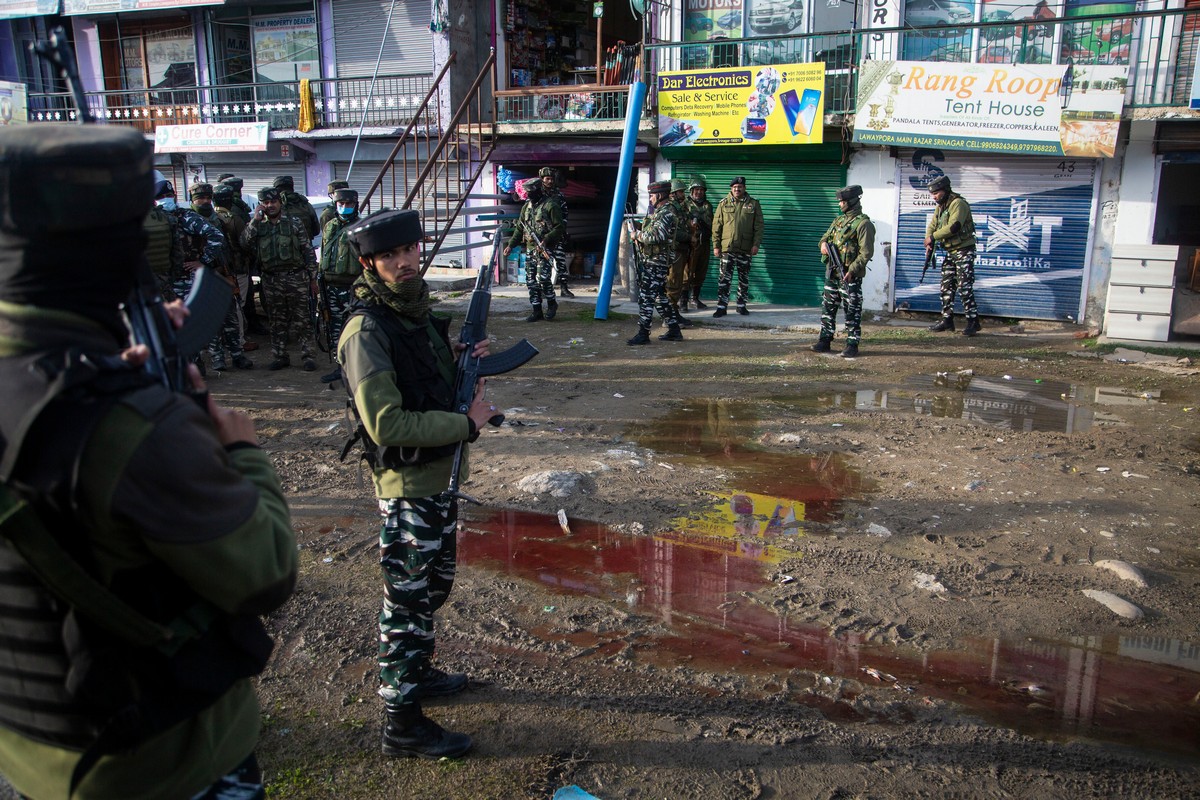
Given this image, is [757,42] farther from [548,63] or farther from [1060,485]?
[1060,485]

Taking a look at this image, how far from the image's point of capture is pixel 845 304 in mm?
10164

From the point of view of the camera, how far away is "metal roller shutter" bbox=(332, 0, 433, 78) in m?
17.0

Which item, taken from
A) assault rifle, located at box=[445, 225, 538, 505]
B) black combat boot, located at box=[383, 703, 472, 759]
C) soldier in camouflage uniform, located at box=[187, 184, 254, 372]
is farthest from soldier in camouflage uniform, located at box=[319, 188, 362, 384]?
black combat boot, located at box=[383, 703, 472, 759]

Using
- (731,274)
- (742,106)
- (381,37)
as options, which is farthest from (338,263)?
(381,37)

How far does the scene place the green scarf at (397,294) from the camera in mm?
3109

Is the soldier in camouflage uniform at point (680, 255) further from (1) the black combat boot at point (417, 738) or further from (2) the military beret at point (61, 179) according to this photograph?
(2) the military beret at point (61, 179)

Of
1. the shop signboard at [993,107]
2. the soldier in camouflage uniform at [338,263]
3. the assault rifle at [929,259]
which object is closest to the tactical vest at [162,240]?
the soldier in camouflage uniform at [338,263]

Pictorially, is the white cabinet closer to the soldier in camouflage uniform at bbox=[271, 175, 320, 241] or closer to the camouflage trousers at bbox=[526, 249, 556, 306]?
the camouflage trousers at bbox=[526, 249, 556, 306]

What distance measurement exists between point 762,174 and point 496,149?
4.44m

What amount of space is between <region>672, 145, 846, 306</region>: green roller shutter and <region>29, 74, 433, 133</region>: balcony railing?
622 cm

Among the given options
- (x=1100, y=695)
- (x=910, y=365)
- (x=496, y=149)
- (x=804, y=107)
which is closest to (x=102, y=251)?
(x=1100, y=695)

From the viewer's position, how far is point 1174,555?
16.1 feet

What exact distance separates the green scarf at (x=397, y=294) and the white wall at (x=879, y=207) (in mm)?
10290

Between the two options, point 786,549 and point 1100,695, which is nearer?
point 1100,695
